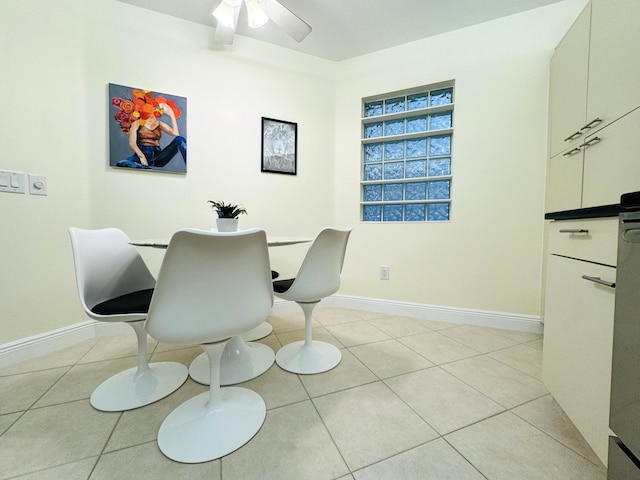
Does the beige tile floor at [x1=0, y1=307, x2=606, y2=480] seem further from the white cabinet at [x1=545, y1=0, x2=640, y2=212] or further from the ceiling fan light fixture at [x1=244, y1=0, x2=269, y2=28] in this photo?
the ceiling fan light fixture at [x1=244, y1=0, x2=269, y2=28]

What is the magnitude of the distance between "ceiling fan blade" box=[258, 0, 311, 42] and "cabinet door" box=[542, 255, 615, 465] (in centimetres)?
204

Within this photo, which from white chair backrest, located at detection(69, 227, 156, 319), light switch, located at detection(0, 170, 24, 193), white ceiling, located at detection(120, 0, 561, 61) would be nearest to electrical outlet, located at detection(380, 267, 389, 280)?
white chair backrest, located at detection(69, 227, 156, 319)

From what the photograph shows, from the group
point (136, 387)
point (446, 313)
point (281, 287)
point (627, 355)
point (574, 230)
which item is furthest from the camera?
point (446, 313)

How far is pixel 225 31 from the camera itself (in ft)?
5.96

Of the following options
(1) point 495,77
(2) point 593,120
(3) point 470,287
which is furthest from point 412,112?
(3) point 470,287

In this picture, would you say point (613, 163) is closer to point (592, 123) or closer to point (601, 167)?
point (601, 167)

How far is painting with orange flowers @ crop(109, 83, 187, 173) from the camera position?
5.99ft

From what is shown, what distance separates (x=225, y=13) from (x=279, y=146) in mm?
962

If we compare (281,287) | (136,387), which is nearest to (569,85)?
(281,287)

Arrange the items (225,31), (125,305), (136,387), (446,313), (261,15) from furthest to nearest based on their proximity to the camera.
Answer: (446,313) < (225,31) < (261,15) < (136,387) < (125,305)

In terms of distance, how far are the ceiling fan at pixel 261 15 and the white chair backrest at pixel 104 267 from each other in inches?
62.6

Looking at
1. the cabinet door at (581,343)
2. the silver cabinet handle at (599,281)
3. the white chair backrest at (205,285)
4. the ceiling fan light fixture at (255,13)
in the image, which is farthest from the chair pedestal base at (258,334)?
the ceiling fan light fixture at (255,13)

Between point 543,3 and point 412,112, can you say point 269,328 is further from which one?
point 543,3

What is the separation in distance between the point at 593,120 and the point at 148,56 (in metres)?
2.96
